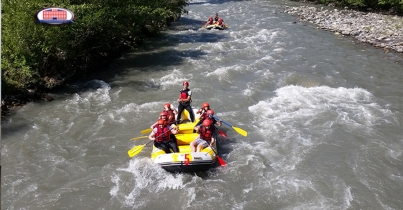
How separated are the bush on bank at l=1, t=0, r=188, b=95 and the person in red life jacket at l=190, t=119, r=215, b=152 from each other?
632cm

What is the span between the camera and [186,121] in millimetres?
10469

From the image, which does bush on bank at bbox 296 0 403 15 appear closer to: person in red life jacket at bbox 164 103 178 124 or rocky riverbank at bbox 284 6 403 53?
rocky riverbank at bbox 284 6 403 53

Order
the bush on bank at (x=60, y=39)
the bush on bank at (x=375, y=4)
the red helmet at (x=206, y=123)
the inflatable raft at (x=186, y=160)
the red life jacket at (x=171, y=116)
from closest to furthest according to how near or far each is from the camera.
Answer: the inflatable raft at (x=186, y=160) → the red helmet at (x=206, y=123) → the red life jacket at (x=171, y=116) → the bush on bank at (x=60, y=39) → the bush on bank at (x=375, y=4)

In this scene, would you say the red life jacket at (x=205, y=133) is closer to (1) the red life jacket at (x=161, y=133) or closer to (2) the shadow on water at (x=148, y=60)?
(1) the red life jacket at (x=161, y=133)

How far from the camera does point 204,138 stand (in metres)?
8.82

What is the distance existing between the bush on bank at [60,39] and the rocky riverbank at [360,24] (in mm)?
12572

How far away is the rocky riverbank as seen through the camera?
20469 mm

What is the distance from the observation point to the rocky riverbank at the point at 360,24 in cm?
2047

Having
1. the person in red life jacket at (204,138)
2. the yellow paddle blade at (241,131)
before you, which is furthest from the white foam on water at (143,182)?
the yellow paddle blade at (241,131)

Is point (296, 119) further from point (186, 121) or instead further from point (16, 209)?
point (16, 209)

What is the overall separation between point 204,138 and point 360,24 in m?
19.9

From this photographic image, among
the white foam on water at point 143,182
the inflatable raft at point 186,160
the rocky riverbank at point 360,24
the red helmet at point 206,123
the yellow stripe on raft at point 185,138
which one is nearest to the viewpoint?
the white foam on water at point 143,182

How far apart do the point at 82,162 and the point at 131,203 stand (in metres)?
2.16

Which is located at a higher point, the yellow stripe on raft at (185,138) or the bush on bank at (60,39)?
the bush on bank at (60,39)
